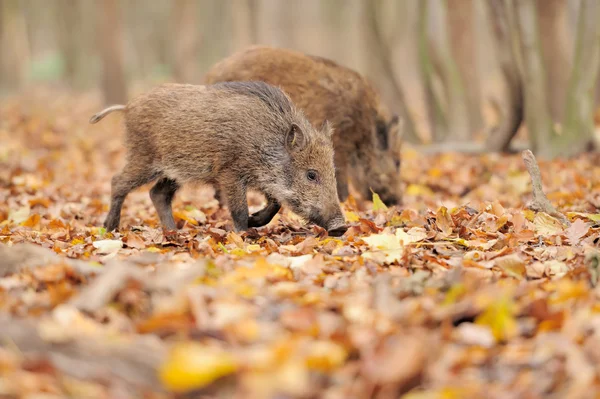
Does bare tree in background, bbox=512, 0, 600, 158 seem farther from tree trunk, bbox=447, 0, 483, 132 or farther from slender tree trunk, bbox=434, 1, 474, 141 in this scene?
tree trunk, bbox=447, 0, 483, 132

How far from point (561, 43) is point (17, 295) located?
31.1 feet

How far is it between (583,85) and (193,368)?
8367 millimetres

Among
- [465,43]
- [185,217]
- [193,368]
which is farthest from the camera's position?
[465,43]

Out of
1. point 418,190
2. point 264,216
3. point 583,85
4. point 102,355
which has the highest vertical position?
point 102,355

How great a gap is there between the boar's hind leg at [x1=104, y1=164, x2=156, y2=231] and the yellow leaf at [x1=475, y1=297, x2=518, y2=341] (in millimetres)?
4008

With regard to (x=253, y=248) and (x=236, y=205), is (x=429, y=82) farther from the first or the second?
(x=253, y=248)

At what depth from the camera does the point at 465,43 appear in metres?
13.3

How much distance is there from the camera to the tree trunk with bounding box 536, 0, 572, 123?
36.2 feet

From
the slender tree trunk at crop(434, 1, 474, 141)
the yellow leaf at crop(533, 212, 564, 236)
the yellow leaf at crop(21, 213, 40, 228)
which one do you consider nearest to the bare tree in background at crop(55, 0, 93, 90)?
the slender tree trunk at crop(434, 1, 474, 141)

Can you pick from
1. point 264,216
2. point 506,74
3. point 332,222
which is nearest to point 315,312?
point 332,222

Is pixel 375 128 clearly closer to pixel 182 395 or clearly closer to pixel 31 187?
pixel 31 187

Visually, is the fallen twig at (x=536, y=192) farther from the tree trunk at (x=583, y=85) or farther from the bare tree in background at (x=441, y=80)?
the bare tree in background at (x=441, y=80)

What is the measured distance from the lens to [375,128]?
28.6ft

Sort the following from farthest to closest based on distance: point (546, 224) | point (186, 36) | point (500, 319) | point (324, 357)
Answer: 1. point (186, 36)
2. point (546, 224)
3. point (500, 319)
4. point (324, 357)
